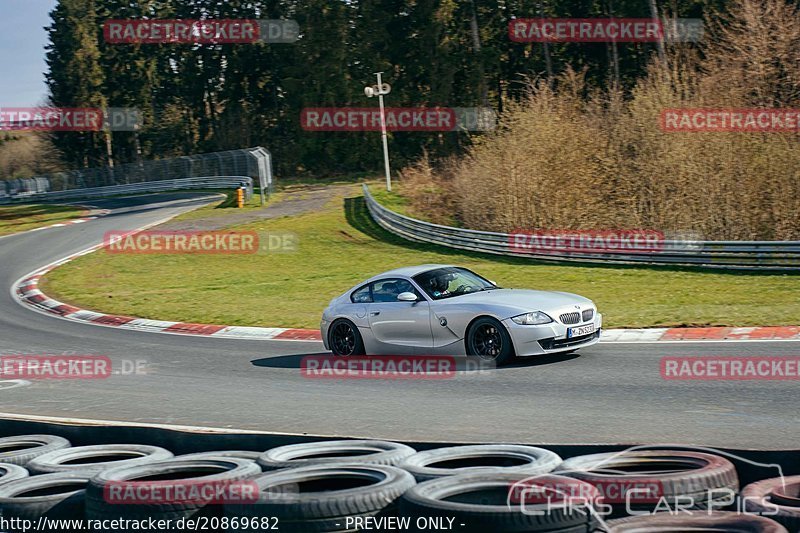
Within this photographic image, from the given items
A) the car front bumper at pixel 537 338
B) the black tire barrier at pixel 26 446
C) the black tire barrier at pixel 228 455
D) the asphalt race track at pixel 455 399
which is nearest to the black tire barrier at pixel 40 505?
the black tire barrier at pixel 228 455

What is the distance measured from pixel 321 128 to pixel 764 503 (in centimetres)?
6659

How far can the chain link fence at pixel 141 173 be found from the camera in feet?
208

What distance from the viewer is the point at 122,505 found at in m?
5.81

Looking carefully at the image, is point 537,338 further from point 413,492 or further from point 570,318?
point 413,492

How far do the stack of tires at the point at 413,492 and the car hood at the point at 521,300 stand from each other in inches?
234

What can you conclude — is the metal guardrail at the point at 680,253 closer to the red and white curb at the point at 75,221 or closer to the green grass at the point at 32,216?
the red and white curb at the point at 75,221

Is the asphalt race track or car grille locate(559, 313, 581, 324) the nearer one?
the asphalt race track

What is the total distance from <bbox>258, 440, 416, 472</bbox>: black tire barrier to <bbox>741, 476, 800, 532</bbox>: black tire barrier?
2.32 metres

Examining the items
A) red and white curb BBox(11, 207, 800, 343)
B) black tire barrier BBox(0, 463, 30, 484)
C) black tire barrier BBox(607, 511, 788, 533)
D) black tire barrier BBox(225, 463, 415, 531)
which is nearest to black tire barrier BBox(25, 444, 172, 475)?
black tire barrier BBox(0, 463, 30, 484)

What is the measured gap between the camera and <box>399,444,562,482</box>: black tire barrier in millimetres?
6191

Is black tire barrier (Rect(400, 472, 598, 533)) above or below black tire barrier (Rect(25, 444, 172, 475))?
above

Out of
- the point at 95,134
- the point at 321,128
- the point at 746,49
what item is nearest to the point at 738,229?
the point at 746,49

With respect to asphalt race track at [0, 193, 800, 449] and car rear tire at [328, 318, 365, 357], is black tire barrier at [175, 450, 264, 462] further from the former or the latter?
car rear tire at [328, 318, 365, 357]

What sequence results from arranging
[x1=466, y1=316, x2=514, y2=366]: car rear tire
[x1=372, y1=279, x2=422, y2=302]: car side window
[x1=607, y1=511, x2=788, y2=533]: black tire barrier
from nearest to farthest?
[x1=607, y1=511, x2=788, y2=533]: black tire barrier → [x1=466, y1=316, x2=514, y2=366]: car rear tire → [x1=372, y1=279, x2=422, y2=302]: car side window
